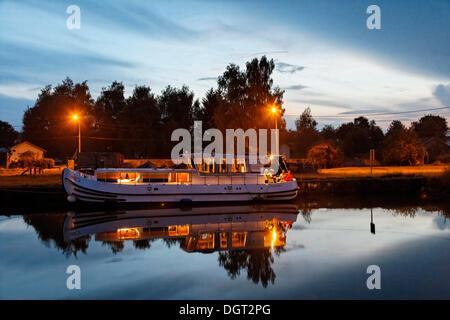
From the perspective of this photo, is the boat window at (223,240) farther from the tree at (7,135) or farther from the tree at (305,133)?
the tree at (7,135)

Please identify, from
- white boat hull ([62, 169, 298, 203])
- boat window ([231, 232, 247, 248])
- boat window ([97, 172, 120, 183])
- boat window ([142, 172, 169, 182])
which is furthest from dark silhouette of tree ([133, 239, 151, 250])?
boat window ([97, 172, 120, 183])

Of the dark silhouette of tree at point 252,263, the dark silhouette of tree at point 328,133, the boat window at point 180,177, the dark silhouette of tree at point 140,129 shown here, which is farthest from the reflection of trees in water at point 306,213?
the dark silhouette of tree at point 328,133

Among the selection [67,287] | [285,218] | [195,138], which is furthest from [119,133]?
[67,287]

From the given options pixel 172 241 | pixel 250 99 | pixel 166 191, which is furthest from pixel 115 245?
pixel 250 99

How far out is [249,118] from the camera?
47438 mm

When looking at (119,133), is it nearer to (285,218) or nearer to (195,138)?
(195,138)

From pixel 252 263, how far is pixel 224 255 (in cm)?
164

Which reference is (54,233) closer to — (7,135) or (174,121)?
(174,121)

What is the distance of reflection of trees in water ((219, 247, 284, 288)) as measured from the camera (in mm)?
12492

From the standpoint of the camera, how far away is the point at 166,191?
87.9 ft

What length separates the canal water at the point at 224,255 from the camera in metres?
11.4

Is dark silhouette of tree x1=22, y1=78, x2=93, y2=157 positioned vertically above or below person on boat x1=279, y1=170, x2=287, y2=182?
above

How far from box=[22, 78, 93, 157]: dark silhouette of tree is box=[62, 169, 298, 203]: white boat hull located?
4995 cm

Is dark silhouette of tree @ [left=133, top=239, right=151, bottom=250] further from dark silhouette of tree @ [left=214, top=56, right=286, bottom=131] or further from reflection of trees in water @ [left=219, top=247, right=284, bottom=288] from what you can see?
dark silhouette of tree @ [left=214, top=56, right=286, bottom=131]
